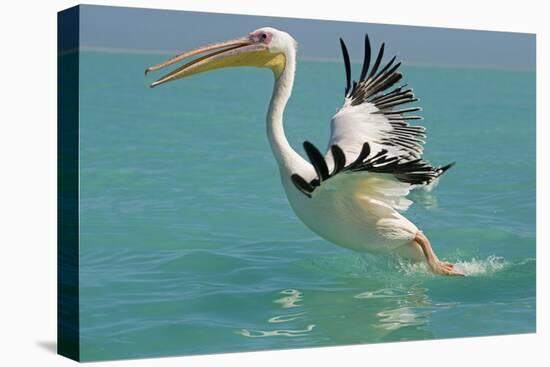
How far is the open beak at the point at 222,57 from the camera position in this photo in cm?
1032

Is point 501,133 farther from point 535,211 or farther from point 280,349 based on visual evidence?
point 280,349

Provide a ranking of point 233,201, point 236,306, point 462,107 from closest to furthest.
A: point 236,306, point 233,201, point 462,107

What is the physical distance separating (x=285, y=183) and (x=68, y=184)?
1.91 metres

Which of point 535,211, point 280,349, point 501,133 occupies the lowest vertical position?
point 280,349

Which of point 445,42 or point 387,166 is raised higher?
point 445,42

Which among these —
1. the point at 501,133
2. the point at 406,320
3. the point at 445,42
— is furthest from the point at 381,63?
the point at 406,320

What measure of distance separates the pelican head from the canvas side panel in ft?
2.53

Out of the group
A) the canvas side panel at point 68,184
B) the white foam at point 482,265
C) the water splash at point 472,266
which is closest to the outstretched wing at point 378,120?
the water splash at point 472,266

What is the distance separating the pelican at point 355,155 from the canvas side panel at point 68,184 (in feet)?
2.37

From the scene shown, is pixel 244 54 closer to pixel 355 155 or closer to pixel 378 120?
pixel 355 155

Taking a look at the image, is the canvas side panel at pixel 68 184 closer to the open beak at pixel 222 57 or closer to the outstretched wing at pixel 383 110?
the open beak at pixel 222 57

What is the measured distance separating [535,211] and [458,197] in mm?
822

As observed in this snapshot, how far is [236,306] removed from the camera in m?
10.3

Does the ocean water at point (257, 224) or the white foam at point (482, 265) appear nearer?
the ocean water at point (257, 224)
